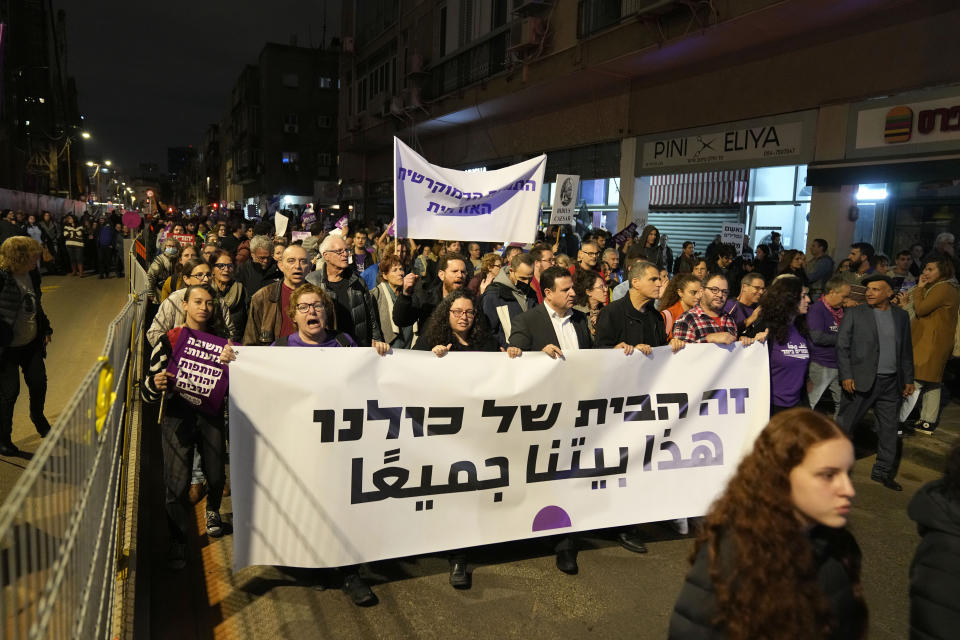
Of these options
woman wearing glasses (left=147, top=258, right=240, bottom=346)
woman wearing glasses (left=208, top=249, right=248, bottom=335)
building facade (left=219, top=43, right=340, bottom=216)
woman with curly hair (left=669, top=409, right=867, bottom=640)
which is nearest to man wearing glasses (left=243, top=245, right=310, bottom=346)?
woman wearing glasses (left=147, top=258, right=240, bottom=346)

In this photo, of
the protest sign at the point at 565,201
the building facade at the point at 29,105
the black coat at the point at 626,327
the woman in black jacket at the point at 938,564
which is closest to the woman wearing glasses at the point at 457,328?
the black coat at the point at 626,327

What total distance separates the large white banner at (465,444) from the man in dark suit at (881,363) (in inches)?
69.3

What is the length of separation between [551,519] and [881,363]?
3.67 meters

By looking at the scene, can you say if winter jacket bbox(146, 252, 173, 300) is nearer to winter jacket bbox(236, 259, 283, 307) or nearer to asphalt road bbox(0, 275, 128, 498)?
asphalt road bbox(0, 275, 128, 498)

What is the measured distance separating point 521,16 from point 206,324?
17699mm

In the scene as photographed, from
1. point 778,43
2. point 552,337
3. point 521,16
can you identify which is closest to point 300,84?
point 521,16

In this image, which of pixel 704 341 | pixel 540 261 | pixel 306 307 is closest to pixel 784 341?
pixel 704 341

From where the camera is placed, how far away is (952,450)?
219cm

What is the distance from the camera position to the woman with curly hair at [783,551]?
173 cm

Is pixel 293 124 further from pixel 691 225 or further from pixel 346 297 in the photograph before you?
pixel 346 297

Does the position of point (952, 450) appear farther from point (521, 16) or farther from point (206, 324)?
point (521, 16)

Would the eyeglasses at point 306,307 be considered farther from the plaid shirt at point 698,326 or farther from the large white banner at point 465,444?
the plaid shirt at point 698,326

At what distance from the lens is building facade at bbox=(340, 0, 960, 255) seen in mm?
11609

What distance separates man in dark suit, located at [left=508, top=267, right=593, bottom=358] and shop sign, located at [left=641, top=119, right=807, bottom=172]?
1051 centimetres
